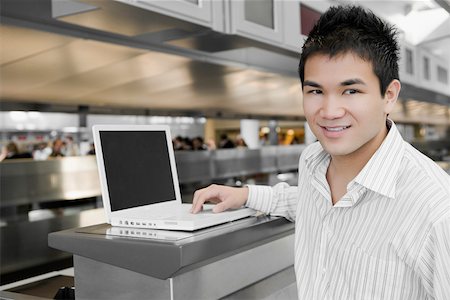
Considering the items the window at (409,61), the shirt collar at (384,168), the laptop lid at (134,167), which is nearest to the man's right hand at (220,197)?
the laptop lid at (134,167)

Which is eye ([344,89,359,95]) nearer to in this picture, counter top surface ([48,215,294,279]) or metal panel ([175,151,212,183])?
counter top surface ([48,215,294,279])

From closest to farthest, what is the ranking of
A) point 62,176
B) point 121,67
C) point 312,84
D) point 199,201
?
point 312,84 → point 199,201 → point 121,67 → point 62,176

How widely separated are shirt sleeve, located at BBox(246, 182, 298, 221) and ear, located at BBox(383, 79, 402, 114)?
56 centimetres

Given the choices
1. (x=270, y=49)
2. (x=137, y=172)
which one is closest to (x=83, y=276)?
(x=137, y=172)

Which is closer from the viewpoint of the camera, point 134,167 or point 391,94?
point 391,94

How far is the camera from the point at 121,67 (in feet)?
11.6

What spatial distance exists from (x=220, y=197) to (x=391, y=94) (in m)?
0.59

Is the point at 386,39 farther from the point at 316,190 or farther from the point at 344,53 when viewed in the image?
the point at 316,190

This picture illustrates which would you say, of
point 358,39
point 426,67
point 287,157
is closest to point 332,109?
point 358,39

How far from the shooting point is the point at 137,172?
1.32 m

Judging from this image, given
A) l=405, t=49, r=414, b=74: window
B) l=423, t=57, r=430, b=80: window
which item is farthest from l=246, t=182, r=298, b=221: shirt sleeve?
l=423, t=57, r=430, b=80: window

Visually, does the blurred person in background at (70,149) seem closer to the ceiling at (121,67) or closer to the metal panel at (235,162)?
the ceiling at (121,67)

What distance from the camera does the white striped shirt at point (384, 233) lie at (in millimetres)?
862

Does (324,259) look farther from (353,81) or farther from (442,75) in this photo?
(442,75)
